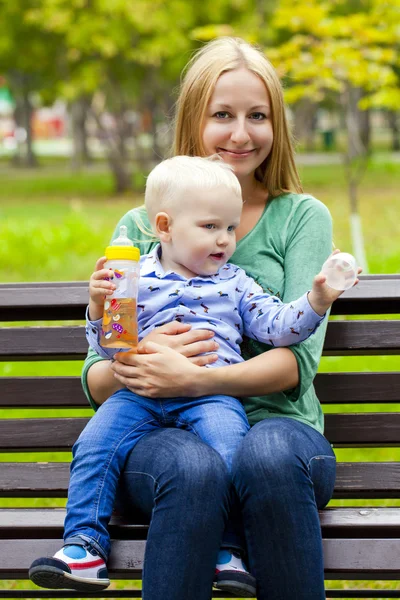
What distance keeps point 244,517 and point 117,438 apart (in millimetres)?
401

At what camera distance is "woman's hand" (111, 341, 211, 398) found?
2531mm

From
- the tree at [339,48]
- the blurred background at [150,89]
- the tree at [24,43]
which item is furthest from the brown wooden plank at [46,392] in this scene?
the tree at [24,43]

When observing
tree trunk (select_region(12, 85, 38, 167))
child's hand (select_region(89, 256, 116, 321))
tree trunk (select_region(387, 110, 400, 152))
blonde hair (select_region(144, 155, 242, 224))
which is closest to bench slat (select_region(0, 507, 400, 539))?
child's hand (select_region(89, 256, 116, 321))

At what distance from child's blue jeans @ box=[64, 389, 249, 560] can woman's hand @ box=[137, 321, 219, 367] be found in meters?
0.11

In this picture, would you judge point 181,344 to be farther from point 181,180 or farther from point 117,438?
point 181,180

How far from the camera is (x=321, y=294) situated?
242 cm

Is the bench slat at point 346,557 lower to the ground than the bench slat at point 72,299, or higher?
lower

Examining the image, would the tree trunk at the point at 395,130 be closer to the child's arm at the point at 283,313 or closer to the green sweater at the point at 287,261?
the green sweater at the point at 287,261

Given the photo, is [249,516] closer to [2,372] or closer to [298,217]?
[298,217]

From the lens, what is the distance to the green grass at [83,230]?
5254 mm

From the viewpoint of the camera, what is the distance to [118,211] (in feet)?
57.6

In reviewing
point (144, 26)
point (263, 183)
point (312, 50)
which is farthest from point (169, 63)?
point (263, 183)

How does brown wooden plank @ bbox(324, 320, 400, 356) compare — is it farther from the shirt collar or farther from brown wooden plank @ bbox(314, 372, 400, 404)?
the shirt collar

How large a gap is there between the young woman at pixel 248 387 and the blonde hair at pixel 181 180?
16 cm
